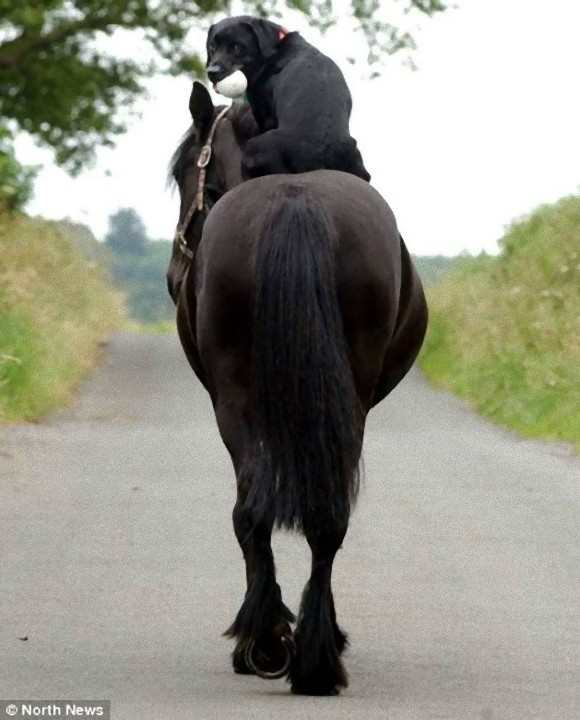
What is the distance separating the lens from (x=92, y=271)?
35125mm

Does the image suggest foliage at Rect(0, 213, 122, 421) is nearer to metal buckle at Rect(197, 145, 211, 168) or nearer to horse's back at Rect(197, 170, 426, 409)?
metal buckle at Rect(197, 145, 211, 168)

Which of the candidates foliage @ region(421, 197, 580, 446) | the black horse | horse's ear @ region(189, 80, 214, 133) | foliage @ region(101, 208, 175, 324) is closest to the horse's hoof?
the black horse

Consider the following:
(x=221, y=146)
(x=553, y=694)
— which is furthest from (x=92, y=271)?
(x=553, y=694)

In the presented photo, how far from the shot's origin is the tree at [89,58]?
31.3m

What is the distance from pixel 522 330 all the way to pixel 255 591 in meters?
15.6

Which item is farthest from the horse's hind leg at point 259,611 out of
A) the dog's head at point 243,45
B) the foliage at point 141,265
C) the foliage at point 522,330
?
the foliage at point 141,265

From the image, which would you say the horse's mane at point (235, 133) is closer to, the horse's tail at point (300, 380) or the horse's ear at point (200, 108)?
the horse's ear at point (200, 108)

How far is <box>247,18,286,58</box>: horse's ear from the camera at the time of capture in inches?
348

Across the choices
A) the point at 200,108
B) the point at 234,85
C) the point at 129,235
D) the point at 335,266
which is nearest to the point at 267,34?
the point at 234,85

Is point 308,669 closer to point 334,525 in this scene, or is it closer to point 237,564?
point 334,525

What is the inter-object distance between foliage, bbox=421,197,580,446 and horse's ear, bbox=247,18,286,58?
9.39 m

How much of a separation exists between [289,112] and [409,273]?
773 mm

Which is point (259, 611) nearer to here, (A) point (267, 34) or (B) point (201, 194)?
(B) point (201, 194)

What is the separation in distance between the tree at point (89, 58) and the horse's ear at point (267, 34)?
69.3 feet
